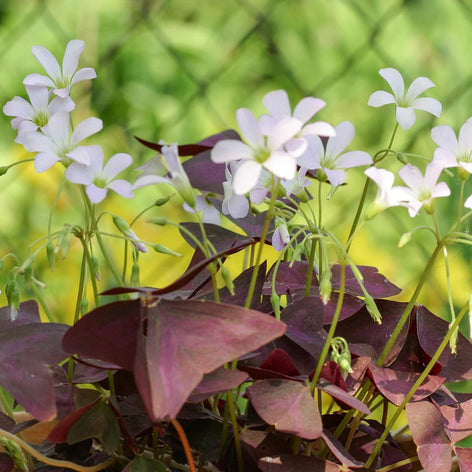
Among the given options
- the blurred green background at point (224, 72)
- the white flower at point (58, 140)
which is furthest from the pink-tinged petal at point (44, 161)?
the blurred green background at point (224, 72)

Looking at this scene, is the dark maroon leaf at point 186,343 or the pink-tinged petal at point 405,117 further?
the pink-tinged petal at point 405,117

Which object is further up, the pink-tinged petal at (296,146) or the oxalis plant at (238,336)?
the pink-tinged petal at (296,146)

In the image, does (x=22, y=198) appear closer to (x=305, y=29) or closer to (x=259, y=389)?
(x=305, y=29)

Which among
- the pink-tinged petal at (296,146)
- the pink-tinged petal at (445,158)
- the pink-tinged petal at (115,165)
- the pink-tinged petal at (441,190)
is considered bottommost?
the pink-tinged petal at (441,190)

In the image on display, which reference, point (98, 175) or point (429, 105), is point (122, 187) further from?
point (429, 105)

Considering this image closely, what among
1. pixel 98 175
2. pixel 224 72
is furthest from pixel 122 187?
pixel 224 72

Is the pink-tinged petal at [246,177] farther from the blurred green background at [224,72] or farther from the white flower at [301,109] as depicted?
the blurred green background at [224,72]

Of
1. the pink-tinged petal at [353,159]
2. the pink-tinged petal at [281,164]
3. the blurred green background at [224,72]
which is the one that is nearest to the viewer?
the pink-tinged petal at [281,164]

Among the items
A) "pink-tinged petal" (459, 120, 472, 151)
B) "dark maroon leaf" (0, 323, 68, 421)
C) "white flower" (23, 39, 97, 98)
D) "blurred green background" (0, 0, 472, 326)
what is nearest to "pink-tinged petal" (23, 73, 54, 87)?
"white flower" (23, 39, 97, 98)
